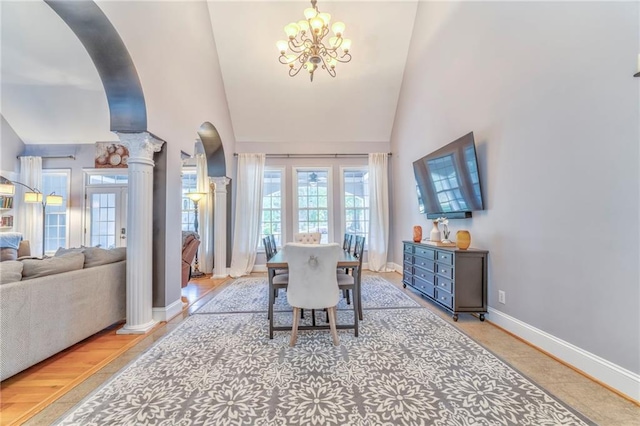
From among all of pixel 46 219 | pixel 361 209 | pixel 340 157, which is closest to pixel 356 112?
pixel 340 157

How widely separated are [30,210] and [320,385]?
7.42 m

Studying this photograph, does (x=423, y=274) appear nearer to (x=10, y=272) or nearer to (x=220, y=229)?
(x=220, y=229)

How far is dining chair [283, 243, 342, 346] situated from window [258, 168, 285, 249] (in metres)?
3.54

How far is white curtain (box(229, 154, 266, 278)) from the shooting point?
5.48 metres

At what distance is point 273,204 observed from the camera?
5.90m

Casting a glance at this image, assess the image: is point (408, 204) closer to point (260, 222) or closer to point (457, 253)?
point (457, 253)

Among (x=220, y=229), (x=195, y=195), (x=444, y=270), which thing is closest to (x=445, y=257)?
(x=444, y=270)

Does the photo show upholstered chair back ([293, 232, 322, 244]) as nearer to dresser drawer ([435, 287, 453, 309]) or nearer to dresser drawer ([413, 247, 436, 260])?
dresser drawer ([413, 247, 436, 260])

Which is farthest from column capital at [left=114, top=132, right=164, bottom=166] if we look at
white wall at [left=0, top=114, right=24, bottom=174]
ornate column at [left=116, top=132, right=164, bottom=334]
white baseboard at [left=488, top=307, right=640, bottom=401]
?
white wall at [left=0, top=114, right=24, bottom=174]

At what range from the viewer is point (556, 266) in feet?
6.98

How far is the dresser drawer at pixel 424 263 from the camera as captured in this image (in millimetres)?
3359

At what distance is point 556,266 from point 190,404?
2.88m

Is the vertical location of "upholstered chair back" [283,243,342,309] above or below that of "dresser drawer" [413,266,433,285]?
above

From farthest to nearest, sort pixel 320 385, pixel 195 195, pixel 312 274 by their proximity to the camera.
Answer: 1. pixel 195 195
2. pixel 312 274
3. pixel 320 385
